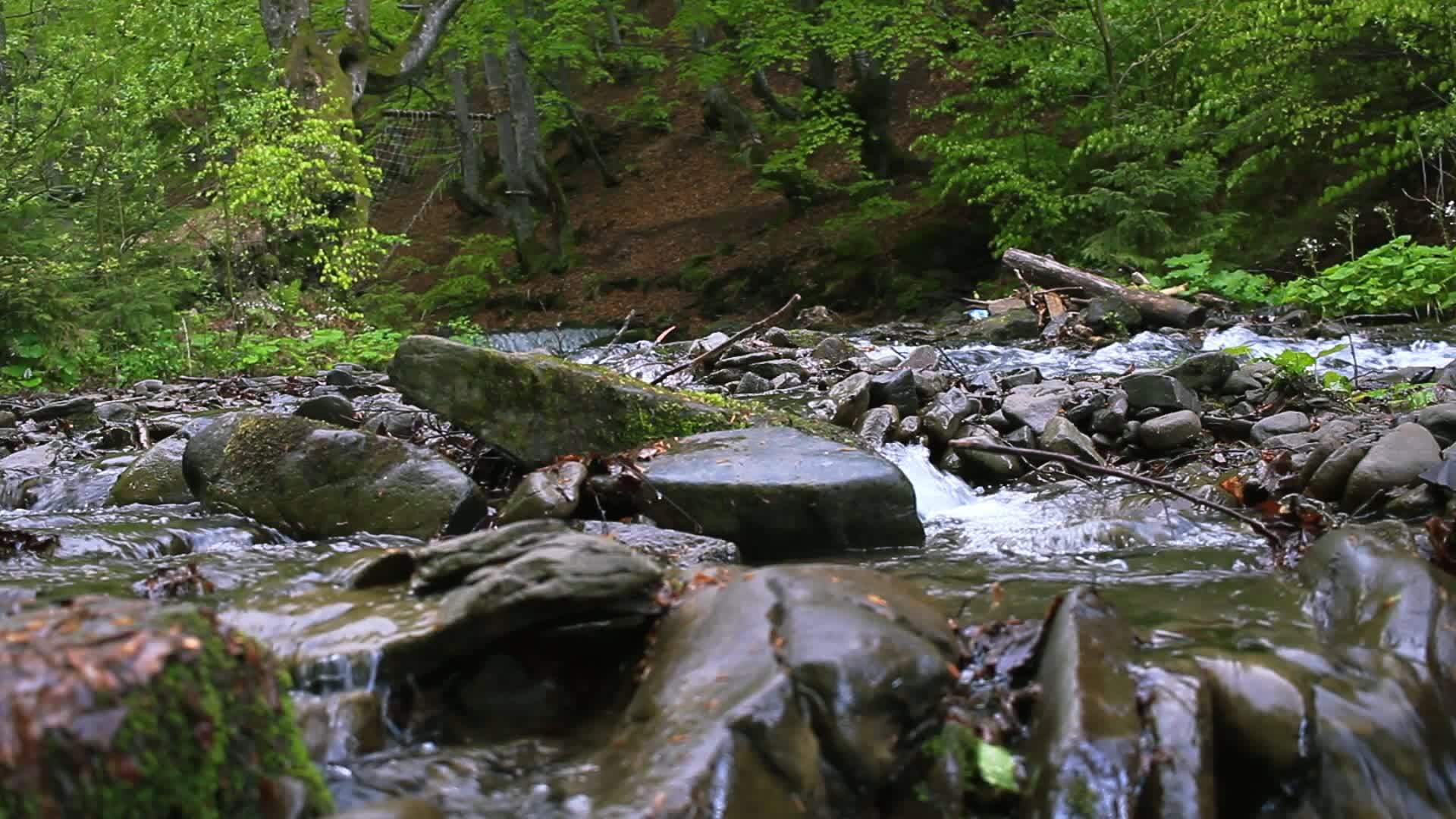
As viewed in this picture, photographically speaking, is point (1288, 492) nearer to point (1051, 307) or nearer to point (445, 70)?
point (1051, 307)

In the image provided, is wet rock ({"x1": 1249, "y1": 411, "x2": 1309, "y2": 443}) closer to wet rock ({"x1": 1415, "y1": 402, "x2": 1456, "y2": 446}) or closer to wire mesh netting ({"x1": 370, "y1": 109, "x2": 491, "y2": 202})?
wet rock ({"x1": 1415, "y1": 402, "x2": 1456, "y2": 446})

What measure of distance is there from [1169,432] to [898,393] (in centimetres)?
158

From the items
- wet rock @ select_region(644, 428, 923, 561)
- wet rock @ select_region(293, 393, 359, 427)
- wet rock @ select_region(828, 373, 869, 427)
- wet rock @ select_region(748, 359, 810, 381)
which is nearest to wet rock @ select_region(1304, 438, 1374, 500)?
wet rock @ select_region(644, 428, 923, 561)

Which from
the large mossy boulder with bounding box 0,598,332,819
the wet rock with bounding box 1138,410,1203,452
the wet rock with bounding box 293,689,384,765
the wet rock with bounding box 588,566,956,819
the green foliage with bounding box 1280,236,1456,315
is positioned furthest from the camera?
the green foliage with bounding box 1280,236,1456,315

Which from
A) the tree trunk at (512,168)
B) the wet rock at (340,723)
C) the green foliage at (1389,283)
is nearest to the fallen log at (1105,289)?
the green foliage at (1389,283)

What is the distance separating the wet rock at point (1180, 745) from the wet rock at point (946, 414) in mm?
3329

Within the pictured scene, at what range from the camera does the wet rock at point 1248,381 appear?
22.6 ft

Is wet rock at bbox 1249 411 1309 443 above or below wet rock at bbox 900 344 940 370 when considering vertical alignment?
above

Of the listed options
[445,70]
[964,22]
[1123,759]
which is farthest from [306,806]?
[445,70]

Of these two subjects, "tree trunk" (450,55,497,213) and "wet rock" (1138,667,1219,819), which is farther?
"tree trunk" (450,55,497,213)

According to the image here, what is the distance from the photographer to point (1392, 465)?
14.5 feet

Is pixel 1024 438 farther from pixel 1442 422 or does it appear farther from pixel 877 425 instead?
pixel 1442 422

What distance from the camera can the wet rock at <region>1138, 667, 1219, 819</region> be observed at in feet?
7.41

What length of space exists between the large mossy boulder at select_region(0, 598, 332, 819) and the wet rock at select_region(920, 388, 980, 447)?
14.5ft
